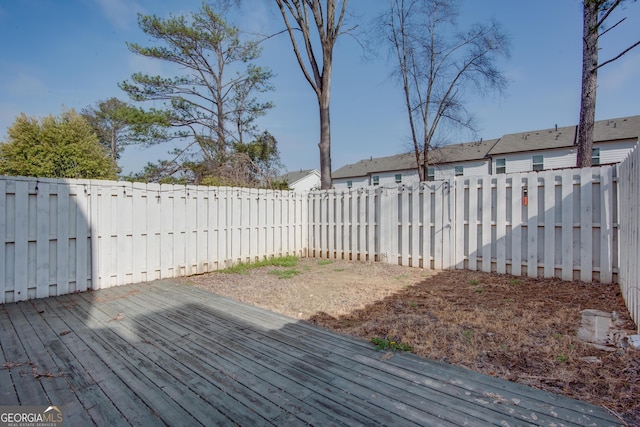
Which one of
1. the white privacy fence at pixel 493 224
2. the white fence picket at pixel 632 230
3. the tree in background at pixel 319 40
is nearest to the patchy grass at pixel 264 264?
the white privacy fence at pixel 493 224

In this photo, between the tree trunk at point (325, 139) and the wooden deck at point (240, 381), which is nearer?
the wooden deck at point (240, 381)

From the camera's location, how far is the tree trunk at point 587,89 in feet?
18.7

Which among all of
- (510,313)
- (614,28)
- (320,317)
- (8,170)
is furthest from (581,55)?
(8,170)

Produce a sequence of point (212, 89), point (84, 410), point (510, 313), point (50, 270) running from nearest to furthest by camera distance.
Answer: point (84, 410) < point (510, 313) < point (50, 270) < point (212, 89)

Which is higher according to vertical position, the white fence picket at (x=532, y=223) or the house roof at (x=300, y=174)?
the house roof at (x=300, y=174)

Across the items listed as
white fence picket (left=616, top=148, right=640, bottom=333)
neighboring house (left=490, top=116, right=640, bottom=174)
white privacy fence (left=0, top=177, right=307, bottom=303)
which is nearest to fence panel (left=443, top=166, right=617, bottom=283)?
white fence picket (left=616, top=148, right=640, bottom=333)

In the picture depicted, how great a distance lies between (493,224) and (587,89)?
3324mm

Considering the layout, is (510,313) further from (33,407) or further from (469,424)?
(33,407)

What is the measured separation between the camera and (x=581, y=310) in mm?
3566

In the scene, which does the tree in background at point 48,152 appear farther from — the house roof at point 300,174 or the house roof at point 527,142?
the house roof at point 300,174

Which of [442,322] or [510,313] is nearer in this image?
[442,322]

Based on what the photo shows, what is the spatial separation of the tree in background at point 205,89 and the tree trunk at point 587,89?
956 cm

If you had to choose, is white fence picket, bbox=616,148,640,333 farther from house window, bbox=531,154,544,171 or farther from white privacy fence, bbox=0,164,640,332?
house window, bbox=531,154,544,171

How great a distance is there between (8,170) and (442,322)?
18.5 m
